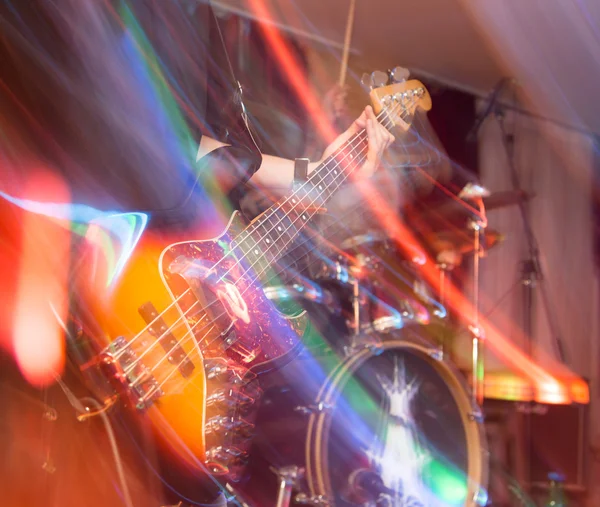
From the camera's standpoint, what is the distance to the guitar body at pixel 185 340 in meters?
0.63

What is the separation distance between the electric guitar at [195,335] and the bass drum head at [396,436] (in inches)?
17.4

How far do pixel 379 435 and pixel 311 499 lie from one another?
200mm

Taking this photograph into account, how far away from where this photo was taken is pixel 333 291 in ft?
4.10

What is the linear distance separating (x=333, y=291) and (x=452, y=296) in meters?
0.95

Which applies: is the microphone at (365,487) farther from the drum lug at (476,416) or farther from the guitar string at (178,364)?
the guitar string at (178,364)

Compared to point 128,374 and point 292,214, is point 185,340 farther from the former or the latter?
point 292,214

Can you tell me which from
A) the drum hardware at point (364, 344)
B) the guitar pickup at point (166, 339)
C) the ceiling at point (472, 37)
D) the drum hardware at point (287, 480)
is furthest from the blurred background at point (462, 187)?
the drum hardware at point (287, 480)

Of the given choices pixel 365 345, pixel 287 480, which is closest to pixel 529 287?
pixel 365 345

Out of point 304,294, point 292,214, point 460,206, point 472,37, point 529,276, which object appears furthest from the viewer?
point 529,276

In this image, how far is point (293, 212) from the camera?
0.82 metres

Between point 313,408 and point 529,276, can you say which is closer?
point 313,408

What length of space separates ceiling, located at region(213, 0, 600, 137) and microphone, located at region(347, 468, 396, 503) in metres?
0.86

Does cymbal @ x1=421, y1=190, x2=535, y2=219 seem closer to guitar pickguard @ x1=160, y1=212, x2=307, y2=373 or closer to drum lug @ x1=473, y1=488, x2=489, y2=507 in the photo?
drum lug @ x1=473, y1=488, x2=489, y2=507

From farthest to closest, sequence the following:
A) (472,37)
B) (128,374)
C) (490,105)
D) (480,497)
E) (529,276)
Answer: (529,276) < (490,105) < (472,37) < (480,497) < (128,374)
